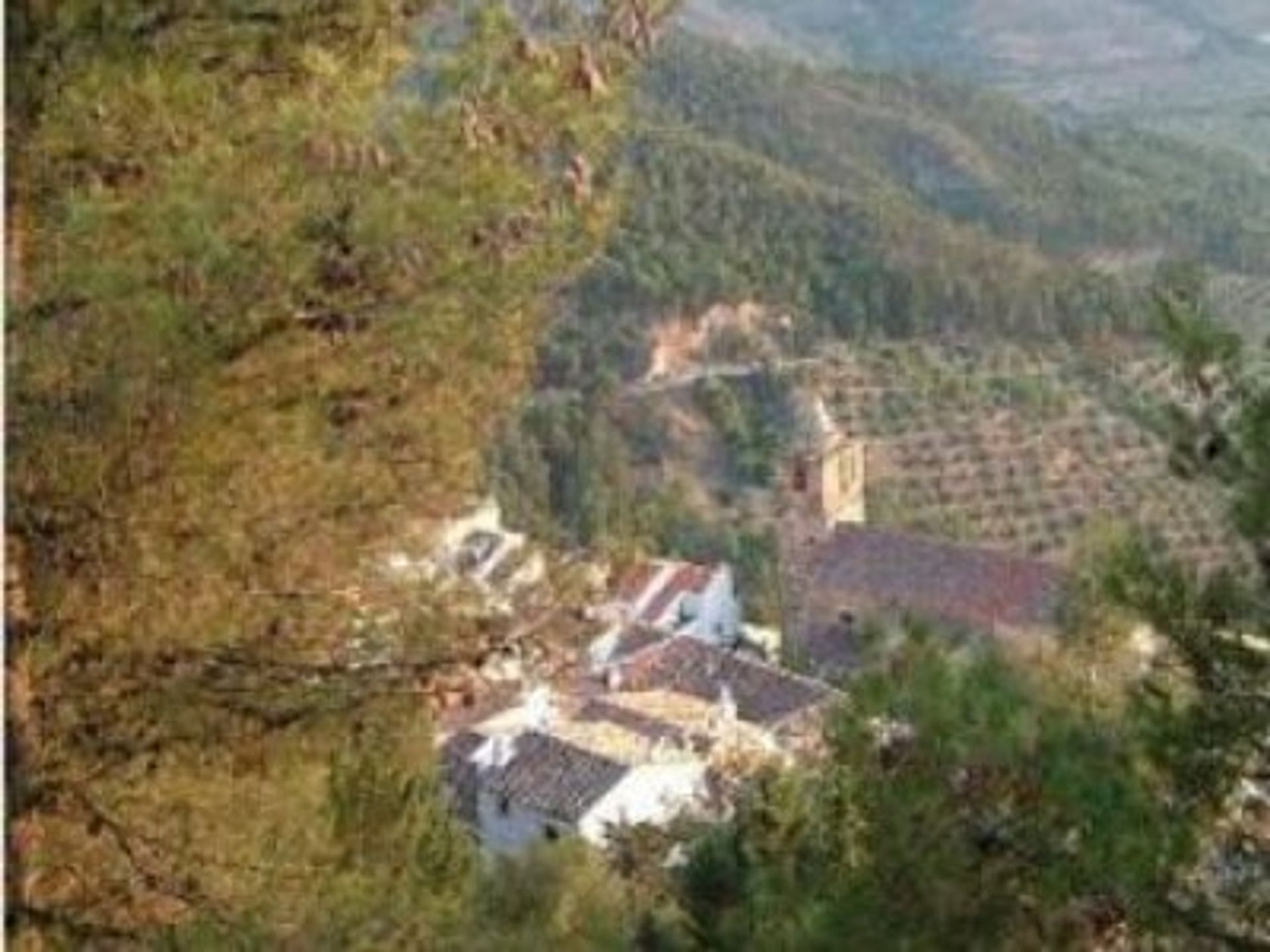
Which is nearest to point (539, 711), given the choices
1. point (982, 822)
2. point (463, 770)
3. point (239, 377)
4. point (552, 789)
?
point (463, 770)

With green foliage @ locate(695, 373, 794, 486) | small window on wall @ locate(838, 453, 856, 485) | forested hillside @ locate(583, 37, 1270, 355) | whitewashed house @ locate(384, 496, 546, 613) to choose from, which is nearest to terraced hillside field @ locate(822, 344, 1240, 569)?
green foliage @ locate(695, 373, 794, 486)

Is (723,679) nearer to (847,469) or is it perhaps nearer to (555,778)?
(555,778)

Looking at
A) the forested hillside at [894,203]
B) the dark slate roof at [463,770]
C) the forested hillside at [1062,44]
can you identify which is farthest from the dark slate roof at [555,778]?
the forested hillside at [1062,44]

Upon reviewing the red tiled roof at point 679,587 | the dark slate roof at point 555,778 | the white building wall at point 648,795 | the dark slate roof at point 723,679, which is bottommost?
the red tiled roof at point 679,587

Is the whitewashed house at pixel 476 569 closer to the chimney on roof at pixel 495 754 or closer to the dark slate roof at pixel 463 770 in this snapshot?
the dark slate roof at pixel 463 770

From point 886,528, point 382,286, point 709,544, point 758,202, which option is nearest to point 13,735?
point 382,286

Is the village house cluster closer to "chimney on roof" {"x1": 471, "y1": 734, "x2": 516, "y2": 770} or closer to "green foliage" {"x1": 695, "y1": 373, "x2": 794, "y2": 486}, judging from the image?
"chimney on roof" {"x1": 471, "y1": 734, "x2": 516, "y2": 770}

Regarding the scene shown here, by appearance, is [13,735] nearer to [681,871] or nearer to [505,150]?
[505,150]
